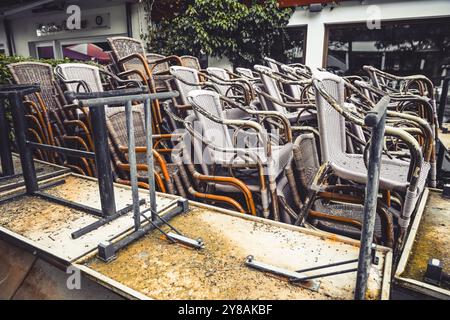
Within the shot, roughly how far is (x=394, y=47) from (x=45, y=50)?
11325mm

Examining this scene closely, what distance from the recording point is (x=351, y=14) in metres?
6.97

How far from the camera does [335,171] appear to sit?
1909mm

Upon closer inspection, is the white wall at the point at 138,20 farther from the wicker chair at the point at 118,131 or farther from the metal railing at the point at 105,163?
the metal railing at the point at 105,163

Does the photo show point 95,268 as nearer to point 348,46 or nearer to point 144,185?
point 144,185

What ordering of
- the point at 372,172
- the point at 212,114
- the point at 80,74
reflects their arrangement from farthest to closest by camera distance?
the point at 80,74 → the point at 212,114 → the point at 372,172

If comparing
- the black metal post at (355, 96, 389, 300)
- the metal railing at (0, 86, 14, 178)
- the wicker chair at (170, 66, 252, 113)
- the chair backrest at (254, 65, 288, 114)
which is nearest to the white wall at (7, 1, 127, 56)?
the wicker chair at (170, 66, 252, 113)

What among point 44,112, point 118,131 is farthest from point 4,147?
point 118,131

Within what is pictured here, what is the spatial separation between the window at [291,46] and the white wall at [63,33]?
451cm

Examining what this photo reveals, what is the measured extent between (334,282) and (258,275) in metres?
0.33

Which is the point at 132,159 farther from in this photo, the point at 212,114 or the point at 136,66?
the point at 136,66

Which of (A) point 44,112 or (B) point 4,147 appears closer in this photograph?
(B) point 4,147

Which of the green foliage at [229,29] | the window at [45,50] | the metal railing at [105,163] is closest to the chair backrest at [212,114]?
the metal railing at [105,163]

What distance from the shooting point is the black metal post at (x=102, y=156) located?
1.85 metres

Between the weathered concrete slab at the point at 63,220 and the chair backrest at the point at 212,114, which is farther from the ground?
the chair backrest at the point at 212,114
